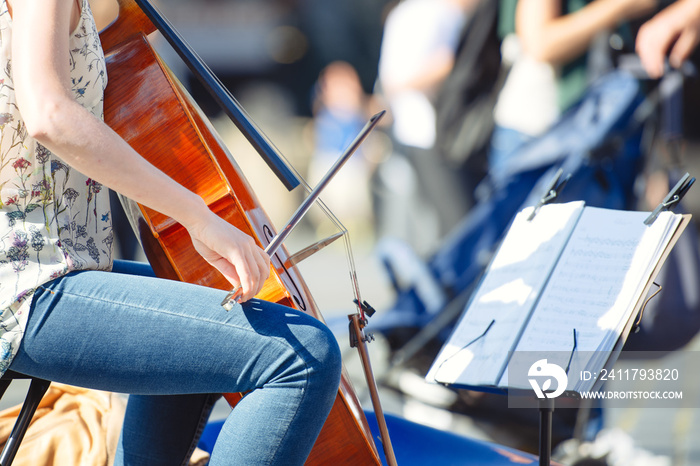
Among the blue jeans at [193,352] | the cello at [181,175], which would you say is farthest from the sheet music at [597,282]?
the blue jeans at [193,352]

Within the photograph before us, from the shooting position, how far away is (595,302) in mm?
1300

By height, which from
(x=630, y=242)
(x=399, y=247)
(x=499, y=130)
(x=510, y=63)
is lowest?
(x=630, y=242)

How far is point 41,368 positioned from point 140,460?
46cm

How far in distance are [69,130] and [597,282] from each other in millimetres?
910

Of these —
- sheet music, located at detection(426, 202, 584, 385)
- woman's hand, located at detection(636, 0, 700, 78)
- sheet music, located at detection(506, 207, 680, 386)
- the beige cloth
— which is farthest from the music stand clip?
woman's hand, located at detection(636, 0, 700, 78)

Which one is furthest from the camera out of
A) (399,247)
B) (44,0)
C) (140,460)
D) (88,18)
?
(399,247)

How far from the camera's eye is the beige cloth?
5.14 ft

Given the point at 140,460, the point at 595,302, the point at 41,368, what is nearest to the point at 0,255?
the point at 41,368

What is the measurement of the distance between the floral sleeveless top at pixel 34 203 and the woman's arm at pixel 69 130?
5 centimetres

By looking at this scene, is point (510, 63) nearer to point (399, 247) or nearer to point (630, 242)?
point (399, 247)

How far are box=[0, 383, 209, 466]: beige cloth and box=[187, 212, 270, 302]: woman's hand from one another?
0.76 metres

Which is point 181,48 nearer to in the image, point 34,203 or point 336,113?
point 34,203

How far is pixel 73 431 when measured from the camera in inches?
63.9

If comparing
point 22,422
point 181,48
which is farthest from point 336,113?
point 22,422
